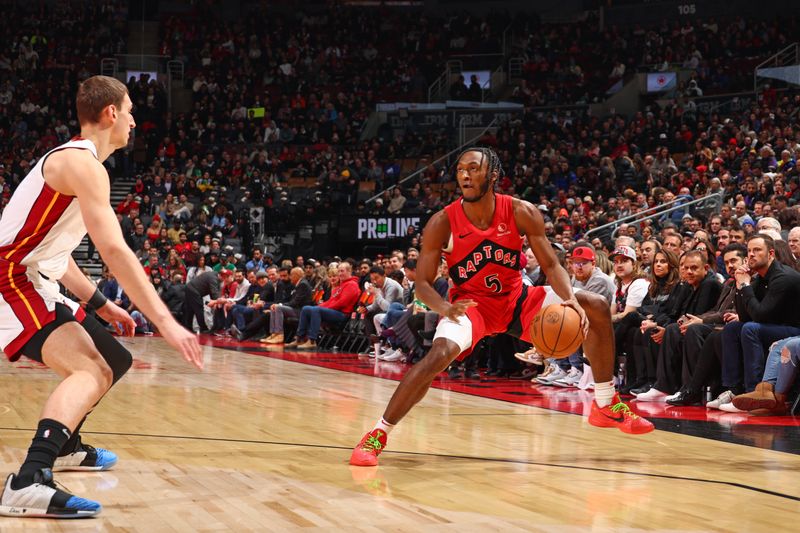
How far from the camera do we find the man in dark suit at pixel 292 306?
14.6 metres

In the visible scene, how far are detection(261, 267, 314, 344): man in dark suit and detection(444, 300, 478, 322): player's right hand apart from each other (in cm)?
970

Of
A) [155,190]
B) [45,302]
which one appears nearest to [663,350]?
[45,302]

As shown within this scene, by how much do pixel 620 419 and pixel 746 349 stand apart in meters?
2.28

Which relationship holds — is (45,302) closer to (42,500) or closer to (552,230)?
(42,500)

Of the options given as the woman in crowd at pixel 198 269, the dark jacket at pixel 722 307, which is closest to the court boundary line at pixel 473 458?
the dark jacket at pixel 722 307

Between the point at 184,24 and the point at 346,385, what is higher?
the point at 184,24

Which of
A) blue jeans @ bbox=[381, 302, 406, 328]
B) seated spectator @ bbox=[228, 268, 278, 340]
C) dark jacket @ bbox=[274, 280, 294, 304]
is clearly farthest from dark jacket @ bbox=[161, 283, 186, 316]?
blue jeans @ bbox=[381, 302, 406, 328]

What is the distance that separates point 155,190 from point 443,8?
13.9 metres

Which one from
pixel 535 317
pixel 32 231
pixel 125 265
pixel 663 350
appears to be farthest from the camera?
pixel 663 350

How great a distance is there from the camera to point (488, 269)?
5.09 metres

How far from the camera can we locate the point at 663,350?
7953mm

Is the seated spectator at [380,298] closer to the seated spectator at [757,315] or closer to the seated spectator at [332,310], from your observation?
the seated spectator at [332,310]

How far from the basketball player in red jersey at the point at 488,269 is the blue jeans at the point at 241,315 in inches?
431

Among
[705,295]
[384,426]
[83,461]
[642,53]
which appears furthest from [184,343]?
[642,53]
